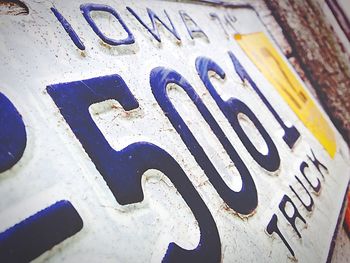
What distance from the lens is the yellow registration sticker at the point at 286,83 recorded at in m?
1.49

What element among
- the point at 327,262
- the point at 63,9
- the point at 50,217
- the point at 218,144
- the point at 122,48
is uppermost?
the point at 63,9

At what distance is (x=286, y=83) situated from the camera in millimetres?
1599

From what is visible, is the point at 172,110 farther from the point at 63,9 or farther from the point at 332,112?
the point at 332,112

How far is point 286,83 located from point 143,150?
3.68ft

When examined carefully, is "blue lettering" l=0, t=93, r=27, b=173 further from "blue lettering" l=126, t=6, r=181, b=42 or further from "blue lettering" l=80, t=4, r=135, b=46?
"blue lettering" l=126, t=6, r=181, b=42

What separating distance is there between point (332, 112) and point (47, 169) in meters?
1.81

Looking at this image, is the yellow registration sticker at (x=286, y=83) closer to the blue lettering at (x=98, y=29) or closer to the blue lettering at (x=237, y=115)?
the blue lettering at (x=237, y=115)

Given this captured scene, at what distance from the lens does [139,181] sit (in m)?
0.67

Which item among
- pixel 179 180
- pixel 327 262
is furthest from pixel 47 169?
pixel 327 262

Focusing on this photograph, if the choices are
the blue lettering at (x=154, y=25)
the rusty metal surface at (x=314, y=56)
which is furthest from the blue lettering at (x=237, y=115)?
the rusty metal surface at (x=314, y=56)

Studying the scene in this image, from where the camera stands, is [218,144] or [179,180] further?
[218,144]

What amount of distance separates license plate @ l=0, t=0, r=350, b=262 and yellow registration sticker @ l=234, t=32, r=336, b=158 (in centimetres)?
20

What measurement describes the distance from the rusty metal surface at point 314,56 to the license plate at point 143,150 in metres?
0.77

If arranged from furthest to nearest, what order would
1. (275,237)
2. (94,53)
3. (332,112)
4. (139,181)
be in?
(332,112) → (275,237) → (94,53) → (139,181)
